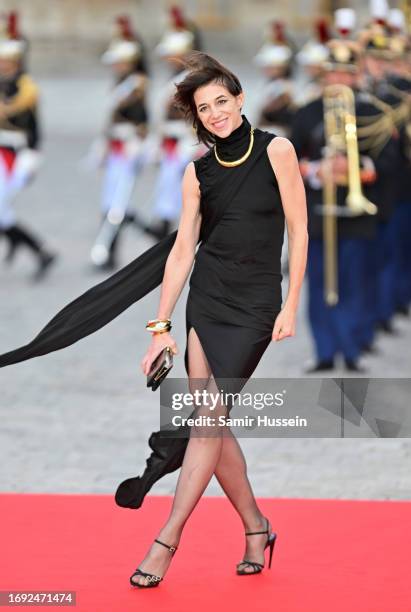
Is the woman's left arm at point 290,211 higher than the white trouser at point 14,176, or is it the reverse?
the woman's left arm at point 290,211

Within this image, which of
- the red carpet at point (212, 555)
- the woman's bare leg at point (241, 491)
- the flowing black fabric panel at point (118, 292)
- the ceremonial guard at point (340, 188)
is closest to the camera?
the red carpet at point (212, 555)

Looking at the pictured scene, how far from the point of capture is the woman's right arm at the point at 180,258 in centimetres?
557

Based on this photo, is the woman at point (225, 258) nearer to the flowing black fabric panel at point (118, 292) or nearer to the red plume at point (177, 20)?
the flowing black fabric panel at point (118, 292)

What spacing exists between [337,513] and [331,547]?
0.57 meters

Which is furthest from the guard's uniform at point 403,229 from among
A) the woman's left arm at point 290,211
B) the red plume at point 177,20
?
the woman's left arm at point 290,211

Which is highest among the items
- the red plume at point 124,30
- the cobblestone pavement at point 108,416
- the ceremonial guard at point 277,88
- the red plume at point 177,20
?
the red plume at point 177,20

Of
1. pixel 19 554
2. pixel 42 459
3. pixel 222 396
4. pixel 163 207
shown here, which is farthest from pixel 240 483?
pixel 163 207

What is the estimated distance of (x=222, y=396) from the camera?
5512mm

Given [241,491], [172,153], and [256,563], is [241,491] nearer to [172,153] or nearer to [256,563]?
[256,563]

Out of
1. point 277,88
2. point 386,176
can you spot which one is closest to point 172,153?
point 277,88

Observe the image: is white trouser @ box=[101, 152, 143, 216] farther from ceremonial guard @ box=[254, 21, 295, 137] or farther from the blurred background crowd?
ceremonial guard @ box=[254, 21, 295, 137]

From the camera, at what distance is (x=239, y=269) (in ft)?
18.1

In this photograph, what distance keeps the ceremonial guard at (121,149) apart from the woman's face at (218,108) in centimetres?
904

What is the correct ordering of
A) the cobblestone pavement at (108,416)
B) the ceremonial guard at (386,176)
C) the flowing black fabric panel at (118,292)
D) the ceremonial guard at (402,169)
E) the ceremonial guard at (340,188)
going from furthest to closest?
1. the ceremonial guard at (402,169)
2. the ceremonial guard at (386,176)
3. the ceremonial guard at (340,188)
4. the cobblestone pavement at (108,416)
5. the flowing black fabric panel at (118,292)
